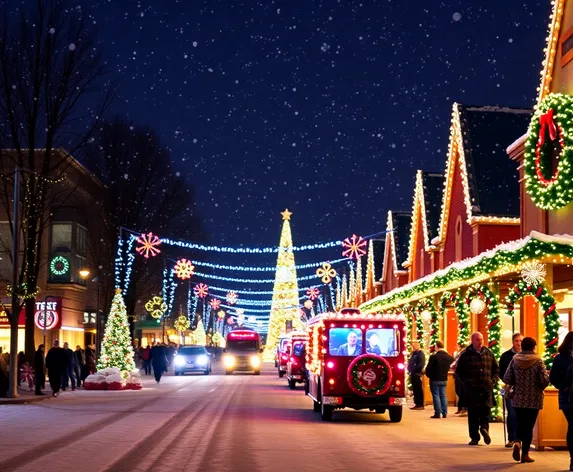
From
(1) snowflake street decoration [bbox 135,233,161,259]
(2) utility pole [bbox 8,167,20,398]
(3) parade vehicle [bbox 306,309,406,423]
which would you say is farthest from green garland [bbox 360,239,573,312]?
(1) snowflake street decoration [bbox 135,233,161,259]

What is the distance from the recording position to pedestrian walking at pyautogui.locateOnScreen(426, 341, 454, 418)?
26250 mm

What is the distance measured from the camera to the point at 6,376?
33469 millimetres

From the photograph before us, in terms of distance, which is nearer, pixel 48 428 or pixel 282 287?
pixel 48 428

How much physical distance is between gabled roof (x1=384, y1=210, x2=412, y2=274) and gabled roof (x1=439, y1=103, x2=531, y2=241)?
18728 millimetres

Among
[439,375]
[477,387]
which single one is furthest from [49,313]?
[477,387]

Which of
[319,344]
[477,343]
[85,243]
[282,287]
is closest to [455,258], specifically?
[319,344]

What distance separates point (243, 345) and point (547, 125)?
143ft

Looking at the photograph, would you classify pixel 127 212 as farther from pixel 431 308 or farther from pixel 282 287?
pixel 282 287

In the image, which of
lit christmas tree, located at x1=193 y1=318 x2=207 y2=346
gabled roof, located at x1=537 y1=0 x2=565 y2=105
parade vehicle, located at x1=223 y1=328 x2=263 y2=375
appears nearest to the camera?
gabled roof, located at x1=537 y1=0 x2=565 y2=105

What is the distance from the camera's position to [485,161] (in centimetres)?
3909

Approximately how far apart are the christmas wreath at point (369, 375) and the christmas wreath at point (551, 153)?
6.13m

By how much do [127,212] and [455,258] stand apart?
24.8 meters

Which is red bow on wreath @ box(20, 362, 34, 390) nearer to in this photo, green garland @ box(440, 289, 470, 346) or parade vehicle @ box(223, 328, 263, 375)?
green garland @ box(440, 289, 470, 346)

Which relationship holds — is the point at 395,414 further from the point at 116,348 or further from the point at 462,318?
the point at 116,348
